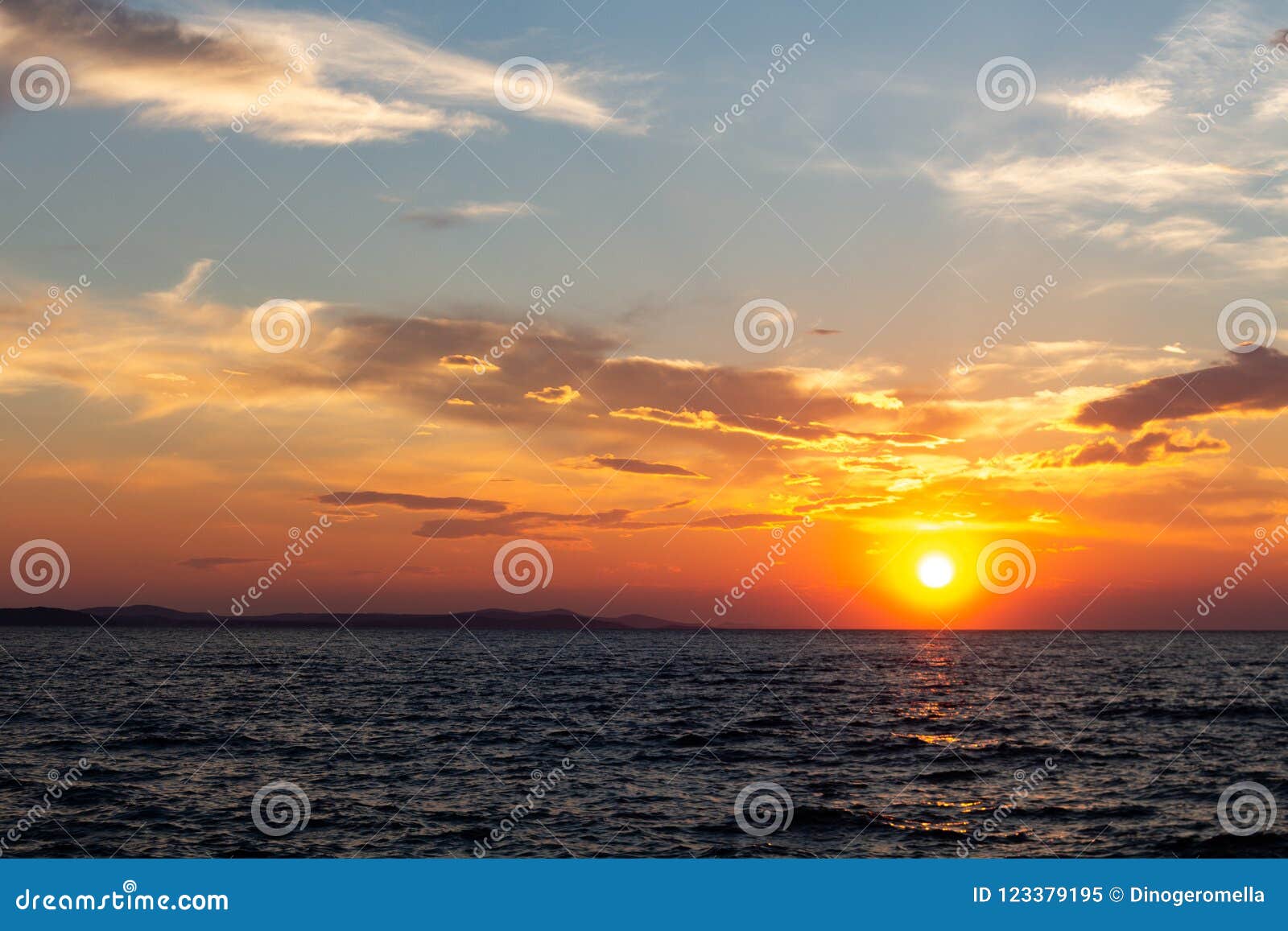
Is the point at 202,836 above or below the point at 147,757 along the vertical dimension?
below

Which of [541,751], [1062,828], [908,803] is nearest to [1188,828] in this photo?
[1062,828]

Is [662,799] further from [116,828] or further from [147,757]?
[147,757]

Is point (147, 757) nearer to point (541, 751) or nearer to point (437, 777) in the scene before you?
point (437, 777)

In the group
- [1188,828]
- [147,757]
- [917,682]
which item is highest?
[917,682]

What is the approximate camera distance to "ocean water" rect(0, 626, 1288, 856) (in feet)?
83.9

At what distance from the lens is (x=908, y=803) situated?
29.7 metres

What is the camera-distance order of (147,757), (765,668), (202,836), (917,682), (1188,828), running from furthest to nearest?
(765,668)
(917,682)
(147,757)
(1188,828)
(202,836)

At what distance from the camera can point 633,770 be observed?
3491 cm

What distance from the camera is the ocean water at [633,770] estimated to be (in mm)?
25578

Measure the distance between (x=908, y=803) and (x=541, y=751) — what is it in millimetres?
16011

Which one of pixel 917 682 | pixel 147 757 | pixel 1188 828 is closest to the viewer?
pixel 1188 828

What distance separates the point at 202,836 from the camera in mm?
25375

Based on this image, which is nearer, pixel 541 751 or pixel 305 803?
pixel 305 803

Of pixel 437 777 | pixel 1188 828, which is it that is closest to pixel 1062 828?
pixel 1188 828
